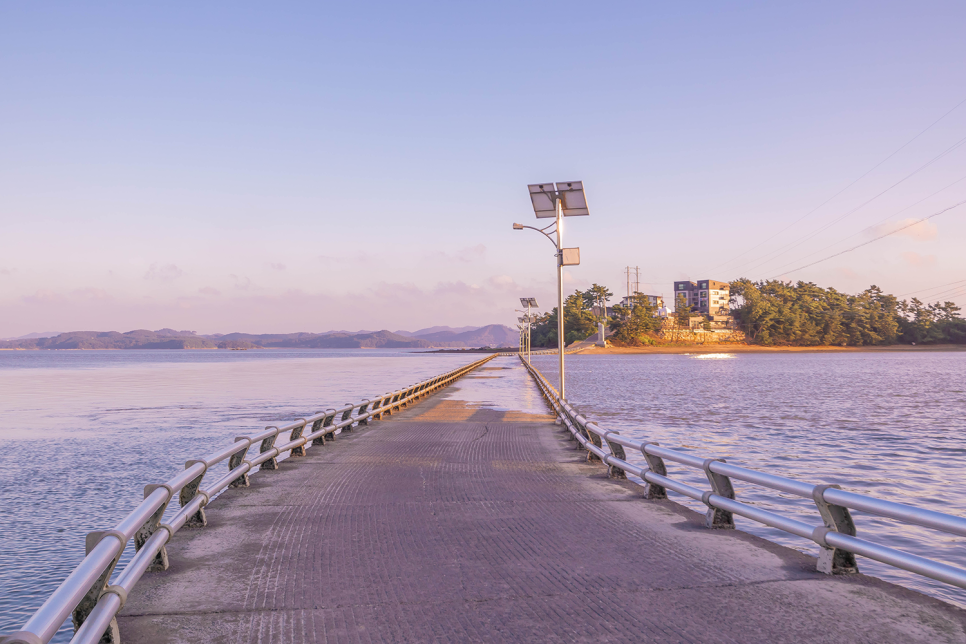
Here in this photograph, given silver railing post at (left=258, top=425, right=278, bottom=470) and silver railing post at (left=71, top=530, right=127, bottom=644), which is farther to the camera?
silver railing post at (left=258, top=425, right=278, bottom=470)

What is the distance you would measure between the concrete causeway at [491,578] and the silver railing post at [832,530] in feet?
0.58

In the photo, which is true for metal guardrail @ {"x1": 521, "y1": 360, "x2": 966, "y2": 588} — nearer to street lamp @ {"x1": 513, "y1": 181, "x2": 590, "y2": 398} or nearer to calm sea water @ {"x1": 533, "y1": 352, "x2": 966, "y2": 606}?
calm sea water @ {"x1": 533, "y1": 352, "x2": 966, "y2": 606}

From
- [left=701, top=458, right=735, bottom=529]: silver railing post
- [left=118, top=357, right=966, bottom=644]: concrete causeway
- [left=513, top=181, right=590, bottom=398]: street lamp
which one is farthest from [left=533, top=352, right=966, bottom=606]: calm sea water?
[left=513, top=181, right=590, bottom=398]: street lamp

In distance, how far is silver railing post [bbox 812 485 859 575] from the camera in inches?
229

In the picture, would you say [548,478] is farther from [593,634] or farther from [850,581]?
[593,634]

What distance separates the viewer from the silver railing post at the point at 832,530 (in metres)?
5.81

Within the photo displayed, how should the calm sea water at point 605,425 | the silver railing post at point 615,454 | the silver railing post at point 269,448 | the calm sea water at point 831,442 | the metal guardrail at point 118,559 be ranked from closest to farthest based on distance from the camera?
the metal guardrail at point 118,559, the calm sea water at point 605,425, the silver railing post at point 615,454, the calm sea water at point 831,442, the silver railing post at point 269,448

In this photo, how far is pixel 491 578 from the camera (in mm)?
6105

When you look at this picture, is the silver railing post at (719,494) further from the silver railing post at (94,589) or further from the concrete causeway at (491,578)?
the silver railing post at (94,589)

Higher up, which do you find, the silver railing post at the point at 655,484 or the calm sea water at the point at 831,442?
the silver railing post at the point at 655,484

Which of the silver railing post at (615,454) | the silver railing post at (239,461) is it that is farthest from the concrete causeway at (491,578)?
the silver railing post at (615,454)

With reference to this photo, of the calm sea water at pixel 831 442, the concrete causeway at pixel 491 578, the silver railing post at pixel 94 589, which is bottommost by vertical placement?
the calm sea water at pixel 831 442

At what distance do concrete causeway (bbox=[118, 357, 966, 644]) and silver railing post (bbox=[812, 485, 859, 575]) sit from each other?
178 mm

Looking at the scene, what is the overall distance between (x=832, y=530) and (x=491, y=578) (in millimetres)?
3006
